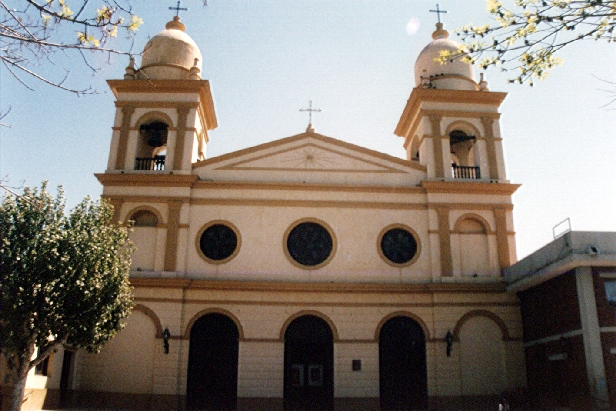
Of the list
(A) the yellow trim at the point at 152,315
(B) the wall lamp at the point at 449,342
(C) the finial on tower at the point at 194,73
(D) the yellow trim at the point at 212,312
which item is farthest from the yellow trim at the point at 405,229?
(C) the finial on tower at the point at 194,73

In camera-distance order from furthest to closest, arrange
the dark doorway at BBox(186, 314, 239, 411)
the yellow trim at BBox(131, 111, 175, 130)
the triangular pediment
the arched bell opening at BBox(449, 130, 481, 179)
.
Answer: the arched bell opening at BBox(449, 130, 481, 179)
the yellow trim at BBox(131, 111, 175, 130)
the triangular pediment
the dark doorway at BBox(186, 314, 239, 411)

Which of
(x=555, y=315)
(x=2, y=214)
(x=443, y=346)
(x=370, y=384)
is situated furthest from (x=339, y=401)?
(x=2, y=214)

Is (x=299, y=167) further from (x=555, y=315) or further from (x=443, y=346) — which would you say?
(x=555, y=315)

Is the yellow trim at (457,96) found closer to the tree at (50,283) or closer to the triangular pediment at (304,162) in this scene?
the triangular pediment at (304,162)

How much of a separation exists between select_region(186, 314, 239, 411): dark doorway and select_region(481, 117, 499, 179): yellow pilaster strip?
12.1 metres

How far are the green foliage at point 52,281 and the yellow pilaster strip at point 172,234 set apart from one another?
403cm

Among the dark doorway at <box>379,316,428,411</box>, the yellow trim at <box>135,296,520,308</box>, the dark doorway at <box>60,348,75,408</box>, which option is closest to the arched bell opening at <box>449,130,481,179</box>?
the yellow trim at <box>135,296,520,308</box>

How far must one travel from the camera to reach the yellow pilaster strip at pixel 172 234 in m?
22.7

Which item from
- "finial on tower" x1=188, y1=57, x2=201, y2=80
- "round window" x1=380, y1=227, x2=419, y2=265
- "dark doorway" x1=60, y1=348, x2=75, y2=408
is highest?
"finial on tower" x1=188, y1=57, x2=201, y2=80

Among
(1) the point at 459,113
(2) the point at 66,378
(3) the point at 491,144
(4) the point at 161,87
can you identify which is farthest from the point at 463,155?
(2) the point at 66,378

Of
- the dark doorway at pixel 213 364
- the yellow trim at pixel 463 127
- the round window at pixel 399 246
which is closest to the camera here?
the dark doorway at pixel 213 364

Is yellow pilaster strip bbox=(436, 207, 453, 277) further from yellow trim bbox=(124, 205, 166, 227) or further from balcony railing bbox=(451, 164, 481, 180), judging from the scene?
yellow trim bbox=(124, 205, 166, 227)

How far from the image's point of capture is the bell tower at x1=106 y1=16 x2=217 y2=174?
24156 millimetres

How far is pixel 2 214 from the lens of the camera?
17.0 metres
